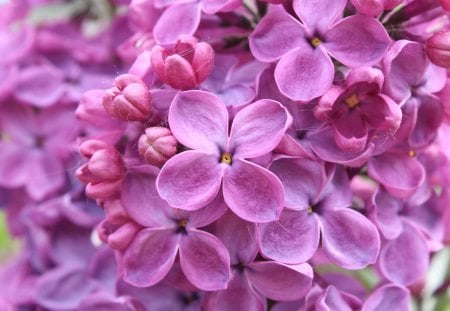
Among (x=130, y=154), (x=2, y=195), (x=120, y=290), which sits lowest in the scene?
(x=2, y=195)

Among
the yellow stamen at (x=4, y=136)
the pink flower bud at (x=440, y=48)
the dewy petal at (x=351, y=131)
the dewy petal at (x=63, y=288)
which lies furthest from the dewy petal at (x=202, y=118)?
the yellow stamen at (x=4, y=136)

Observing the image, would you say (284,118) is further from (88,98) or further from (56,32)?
(56,32)

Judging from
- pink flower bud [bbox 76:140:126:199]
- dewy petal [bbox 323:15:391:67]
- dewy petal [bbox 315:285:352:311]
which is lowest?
dewy petal [bbox 315:285:352:311]

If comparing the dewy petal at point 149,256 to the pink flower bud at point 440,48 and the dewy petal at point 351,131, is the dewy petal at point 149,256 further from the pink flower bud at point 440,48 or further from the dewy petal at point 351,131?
the pink flower bud at point 440,48

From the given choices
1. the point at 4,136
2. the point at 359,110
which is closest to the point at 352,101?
the point at 359,110

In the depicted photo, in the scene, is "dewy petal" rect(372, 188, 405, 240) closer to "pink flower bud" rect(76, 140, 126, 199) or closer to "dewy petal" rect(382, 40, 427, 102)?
"dewy petal" rect(382, 40, 427, 102)

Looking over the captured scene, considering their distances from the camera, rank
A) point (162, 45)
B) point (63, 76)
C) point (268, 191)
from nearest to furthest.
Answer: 1. point (268, 191)
2. point (162, 45)
3. point (63, 76)

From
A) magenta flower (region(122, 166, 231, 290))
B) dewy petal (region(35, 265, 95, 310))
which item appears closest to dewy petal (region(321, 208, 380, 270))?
magenta flower (region(122, 166, 231, 290))

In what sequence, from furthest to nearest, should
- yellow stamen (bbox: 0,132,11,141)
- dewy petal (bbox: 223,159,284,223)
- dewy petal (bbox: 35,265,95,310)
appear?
1. yellow stamen (bbox: 0,132,11,141)
2. dewy petal (bbox: 35,265,95,310)
3. dewy petal (bbox: 223,159,284,223)

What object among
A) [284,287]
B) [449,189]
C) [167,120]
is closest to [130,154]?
[167,120]
